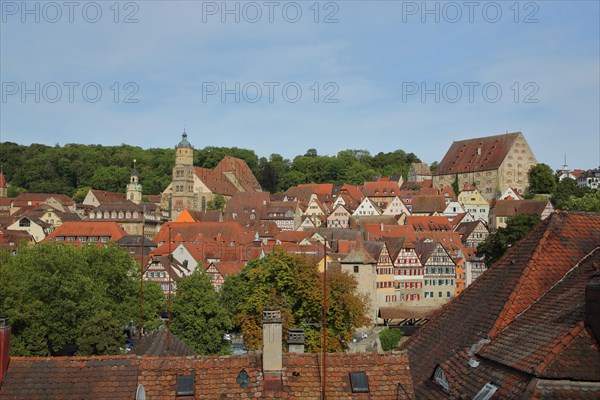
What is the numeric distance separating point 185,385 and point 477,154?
12066 centimetres

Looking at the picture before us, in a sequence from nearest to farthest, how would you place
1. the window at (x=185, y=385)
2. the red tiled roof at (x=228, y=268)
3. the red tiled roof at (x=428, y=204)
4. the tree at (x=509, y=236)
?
the window at (x=185, y=385), the tree at (x=509, y=236), the red tiled roof at (x=228, y=268), the red tiled roof at (x=428, y=204)

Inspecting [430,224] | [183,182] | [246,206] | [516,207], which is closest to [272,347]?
[430,224]

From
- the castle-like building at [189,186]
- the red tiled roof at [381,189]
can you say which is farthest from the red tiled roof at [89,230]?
the red tiled roof at [381,189]

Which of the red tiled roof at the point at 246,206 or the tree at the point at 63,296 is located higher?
the red tiled roof at the point at 246,206

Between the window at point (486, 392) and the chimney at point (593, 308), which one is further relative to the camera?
the window at point (486, 392)

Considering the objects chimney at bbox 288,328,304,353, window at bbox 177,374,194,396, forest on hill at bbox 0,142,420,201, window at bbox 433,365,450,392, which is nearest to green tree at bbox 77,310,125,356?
chimney at bbox 288,328,304,353

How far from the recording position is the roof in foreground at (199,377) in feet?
41.0

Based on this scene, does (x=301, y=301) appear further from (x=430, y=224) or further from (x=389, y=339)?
(x=430, y=224)

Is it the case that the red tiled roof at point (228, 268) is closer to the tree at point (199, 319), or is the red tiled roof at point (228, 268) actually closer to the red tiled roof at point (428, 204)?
the tree at point (199, 319)

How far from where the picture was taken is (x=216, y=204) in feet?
406

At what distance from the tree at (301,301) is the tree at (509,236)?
14253 millimetres

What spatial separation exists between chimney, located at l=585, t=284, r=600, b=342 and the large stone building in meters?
117

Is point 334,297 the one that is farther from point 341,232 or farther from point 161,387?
point 341,232

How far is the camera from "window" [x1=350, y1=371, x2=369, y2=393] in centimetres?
1270
